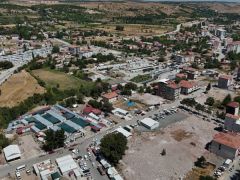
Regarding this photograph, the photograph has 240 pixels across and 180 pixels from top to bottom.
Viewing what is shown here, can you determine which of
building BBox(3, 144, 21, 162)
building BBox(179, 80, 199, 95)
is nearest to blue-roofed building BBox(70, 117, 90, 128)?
building BBox(3, 144, 21, 162)

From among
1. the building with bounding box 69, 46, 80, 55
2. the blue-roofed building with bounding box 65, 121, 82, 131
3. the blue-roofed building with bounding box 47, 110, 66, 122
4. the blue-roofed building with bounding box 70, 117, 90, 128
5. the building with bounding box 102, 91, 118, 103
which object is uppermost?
the building with bounding box 69, 46, 80, 55

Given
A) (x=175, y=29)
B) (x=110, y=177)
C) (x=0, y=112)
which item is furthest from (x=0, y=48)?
(x=175, y=29)

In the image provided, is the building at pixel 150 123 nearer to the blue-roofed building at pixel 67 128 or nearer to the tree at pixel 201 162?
the tree at pixel 201 162

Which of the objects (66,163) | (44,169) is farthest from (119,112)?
(44,169)

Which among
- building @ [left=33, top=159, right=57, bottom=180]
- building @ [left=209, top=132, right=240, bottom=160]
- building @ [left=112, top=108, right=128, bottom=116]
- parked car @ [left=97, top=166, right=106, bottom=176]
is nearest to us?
building @ [left=33, top=159, right=57, bottom=180]

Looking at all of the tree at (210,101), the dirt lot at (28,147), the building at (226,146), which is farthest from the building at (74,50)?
the building at (226,146)

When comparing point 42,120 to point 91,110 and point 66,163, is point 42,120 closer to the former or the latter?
point 91,110

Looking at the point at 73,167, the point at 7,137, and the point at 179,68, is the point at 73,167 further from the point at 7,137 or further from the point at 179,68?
the point at 179,68

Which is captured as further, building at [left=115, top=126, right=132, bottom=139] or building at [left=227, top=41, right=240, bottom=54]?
building at [left=227, top=41, right=240, bottom=54]

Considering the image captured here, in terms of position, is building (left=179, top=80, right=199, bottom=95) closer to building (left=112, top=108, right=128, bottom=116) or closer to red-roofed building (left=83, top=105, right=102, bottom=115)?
building (left=112, top=108, right=128, bottom=116)
